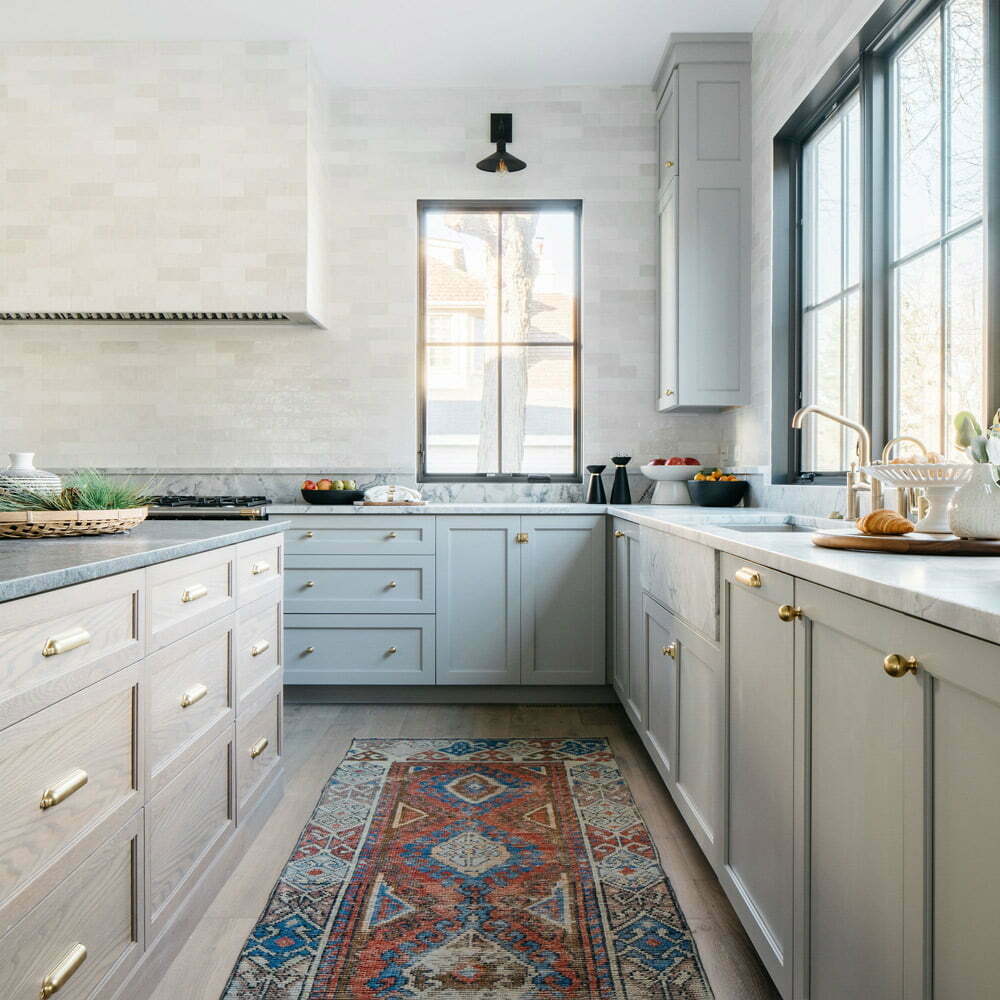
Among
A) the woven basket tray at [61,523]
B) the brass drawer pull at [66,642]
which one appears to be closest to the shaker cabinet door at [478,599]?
the woven basket tray at [61,523]

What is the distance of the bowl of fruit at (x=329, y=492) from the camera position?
3.75 metres

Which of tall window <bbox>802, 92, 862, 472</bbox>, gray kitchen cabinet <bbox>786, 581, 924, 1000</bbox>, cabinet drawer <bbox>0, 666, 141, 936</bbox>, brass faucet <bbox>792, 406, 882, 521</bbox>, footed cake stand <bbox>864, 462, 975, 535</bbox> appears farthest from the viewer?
tall window <bbox>802, 92, 862, 472</bbox>

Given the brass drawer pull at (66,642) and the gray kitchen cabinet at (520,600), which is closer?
the brass drawer pull at (66,642)

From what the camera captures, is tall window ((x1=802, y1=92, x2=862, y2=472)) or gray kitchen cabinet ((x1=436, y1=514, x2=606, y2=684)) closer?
tall window ((x1=802, y1=92, x2=862, y2=472))

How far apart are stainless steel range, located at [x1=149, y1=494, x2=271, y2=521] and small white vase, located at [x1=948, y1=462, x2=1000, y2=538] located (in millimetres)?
2685

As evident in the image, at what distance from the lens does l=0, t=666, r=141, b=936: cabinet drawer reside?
1064 millimetres

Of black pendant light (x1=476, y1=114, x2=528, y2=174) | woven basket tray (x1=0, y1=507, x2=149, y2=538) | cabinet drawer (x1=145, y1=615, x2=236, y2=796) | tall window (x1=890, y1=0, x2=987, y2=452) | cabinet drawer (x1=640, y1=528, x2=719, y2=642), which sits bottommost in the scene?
cabinet drawer (x1=145, y1=615, x2=236, y2=796)

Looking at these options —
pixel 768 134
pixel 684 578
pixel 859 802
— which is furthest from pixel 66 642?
pixel 768 134

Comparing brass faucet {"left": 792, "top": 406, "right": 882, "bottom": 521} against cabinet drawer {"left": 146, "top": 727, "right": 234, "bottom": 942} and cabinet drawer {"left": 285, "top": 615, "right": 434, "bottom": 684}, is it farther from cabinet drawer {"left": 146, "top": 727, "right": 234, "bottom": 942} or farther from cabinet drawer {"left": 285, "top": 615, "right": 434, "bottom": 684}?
cabinet drawer {"left": 285, "top": 615, "right": 434, "bottom": 684}

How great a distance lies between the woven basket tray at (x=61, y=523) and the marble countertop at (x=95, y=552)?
0.05 ft

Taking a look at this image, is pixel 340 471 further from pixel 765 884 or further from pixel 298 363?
pixel 765 884

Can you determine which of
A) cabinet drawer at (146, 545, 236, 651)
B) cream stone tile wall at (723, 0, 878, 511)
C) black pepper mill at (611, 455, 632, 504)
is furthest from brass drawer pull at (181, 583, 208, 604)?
black pepper mill at (611, 455, 632, 504)

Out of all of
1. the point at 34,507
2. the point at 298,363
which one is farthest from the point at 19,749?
the point at 298,363

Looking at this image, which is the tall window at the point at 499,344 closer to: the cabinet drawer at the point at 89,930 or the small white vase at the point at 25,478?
the small white vase at the point at 25,478
